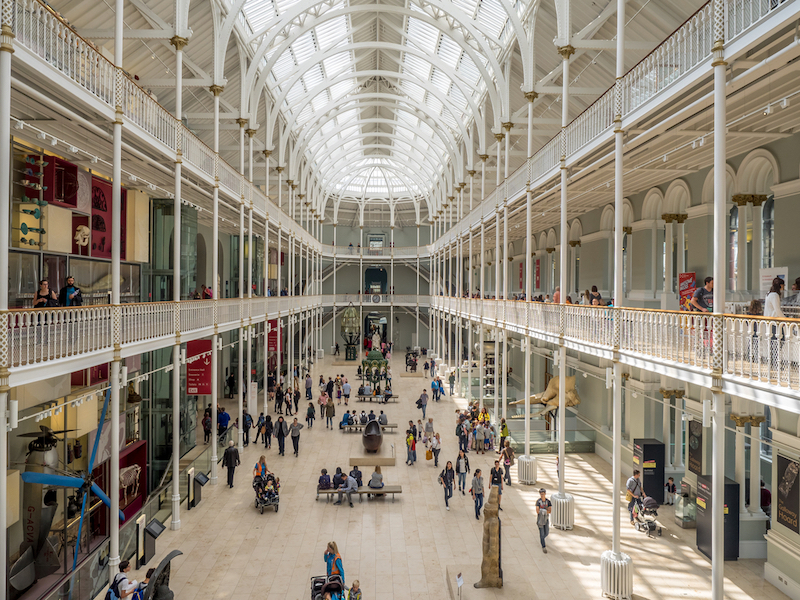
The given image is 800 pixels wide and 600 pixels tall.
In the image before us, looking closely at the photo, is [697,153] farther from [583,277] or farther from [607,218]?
[583,277]

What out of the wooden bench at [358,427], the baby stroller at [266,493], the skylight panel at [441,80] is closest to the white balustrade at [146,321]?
the baby stroller at [266,493]

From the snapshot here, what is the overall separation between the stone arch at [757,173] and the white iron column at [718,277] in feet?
19.6

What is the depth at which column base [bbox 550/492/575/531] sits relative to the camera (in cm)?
1334

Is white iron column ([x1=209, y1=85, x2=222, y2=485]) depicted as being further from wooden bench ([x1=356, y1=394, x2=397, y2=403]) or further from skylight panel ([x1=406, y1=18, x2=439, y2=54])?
skylight panel ([x1=406, y1=18, x2=439, y2=54])

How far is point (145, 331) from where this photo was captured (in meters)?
11.8

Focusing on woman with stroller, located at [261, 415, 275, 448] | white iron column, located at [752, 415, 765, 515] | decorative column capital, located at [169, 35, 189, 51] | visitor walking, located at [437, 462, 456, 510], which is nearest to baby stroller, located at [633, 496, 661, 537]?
white iron column, located at [752, 415, 765, 515]

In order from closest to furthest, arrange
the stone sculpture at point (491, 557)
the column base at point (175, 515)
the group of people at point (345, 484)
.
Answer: the stone sculpture at point (491, 557), the column base at point (175, 515), the group of people at point (345, 484)

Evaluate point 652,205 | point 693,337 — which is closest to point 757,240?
point 652,205

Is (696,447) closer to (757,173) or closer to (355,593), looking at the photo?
(757,173)

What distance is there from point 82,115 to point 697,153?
12863mm

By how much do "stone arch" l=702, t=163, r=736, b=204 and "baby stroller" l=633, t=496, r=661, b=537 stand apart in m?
7.44

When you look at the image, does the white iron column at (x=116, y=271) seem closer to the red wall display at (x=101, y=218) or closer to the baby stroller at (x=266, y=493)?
the baby stroller at (x=266, y=493)

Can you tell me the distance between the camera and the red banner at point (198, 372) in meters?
16.7

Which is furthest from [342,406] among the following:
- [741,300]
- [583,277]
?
[741,300]
